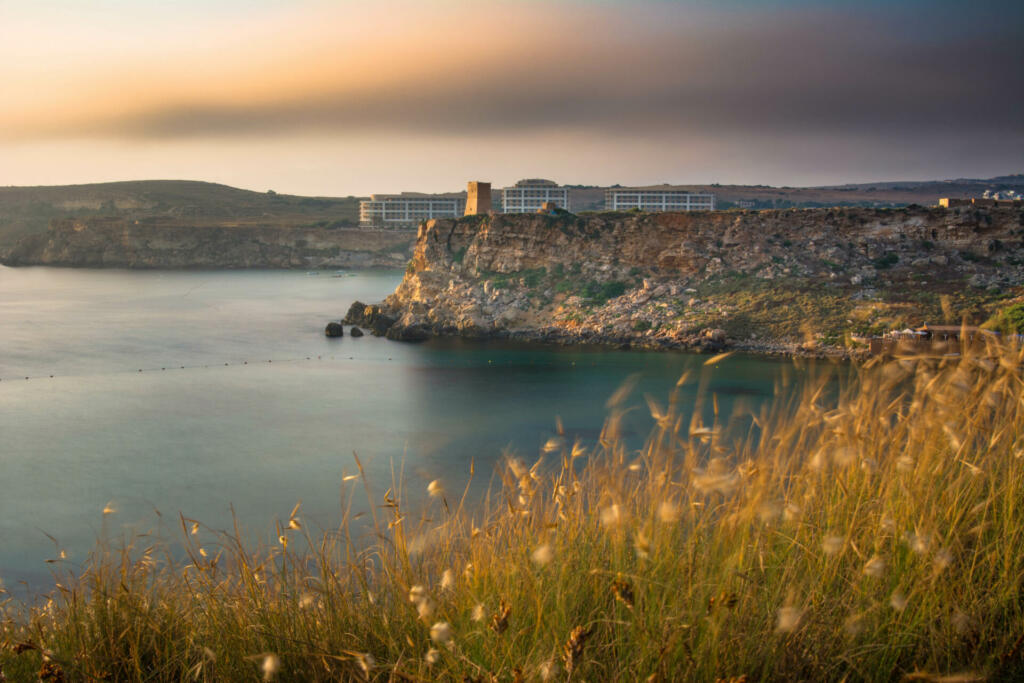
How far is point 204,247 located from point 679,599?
66.4 meters

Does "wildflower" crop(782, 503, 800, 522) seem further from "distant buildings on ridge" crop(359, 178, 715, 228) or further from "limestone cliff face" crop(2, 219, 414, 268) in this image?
"limestone cliff face" crop(2, 219, 414, 268)

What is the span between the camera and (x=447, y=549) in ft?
9.10

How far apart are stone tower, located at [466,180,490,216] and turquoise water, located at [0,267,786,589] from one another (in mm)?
8436

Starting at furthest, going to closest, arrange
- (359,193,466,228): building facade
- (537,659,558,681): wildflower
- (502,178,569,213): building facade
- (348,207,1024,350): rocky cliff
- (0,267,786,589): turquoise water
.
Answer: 1. (359,193,466,228): building facade
2. (502,178,569,213): building facade
3. (348,207,1024,350): rocky cliff
4. (0,267,786,589): turquoise water
5. (537,659,558,681): wildflower

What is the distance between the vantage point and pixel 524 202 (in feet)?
220

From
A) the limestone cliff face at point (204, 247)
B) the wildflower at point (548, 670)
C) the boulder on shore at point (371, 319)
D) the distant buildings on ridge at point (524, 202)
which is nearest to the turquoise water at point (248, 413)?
the wildflower at point (548, 670)

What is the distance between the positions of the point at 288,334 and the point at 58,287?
85.7 feet

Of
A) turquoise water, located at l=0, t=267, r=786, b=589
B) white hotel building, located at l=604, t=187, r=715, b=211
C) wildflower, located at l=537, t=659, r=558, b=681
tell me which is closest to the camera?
wildflower, located at l=537, t=659, r=558, b=681

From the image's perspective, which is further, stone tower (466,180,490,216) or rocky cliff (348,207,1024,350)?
stone tower (466,180,490,216)

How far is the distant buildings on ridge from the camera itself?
2539 inches

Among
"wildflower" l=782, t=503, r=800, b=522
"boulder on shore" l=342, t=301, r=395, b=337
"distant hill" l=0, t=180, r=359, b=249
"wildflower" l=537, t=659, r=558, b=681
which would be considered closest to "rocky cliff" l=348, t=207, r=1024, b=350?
"boulder on shore" l=342, t=301, r=395, b=337

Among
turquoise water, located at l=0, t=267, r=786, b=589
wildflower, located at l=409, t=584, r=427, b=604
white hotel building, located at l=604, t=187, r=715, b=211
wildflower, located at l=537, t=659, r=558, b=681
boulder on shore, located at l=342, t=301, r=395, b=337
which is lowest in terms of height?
turquoise water, located at l=0, t=267, r=786, b=589

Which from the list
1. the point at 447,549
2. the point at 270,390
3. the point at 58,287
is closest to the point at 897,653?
the point at 447,549

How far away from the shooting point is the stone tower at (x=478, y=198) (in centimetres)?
3475
